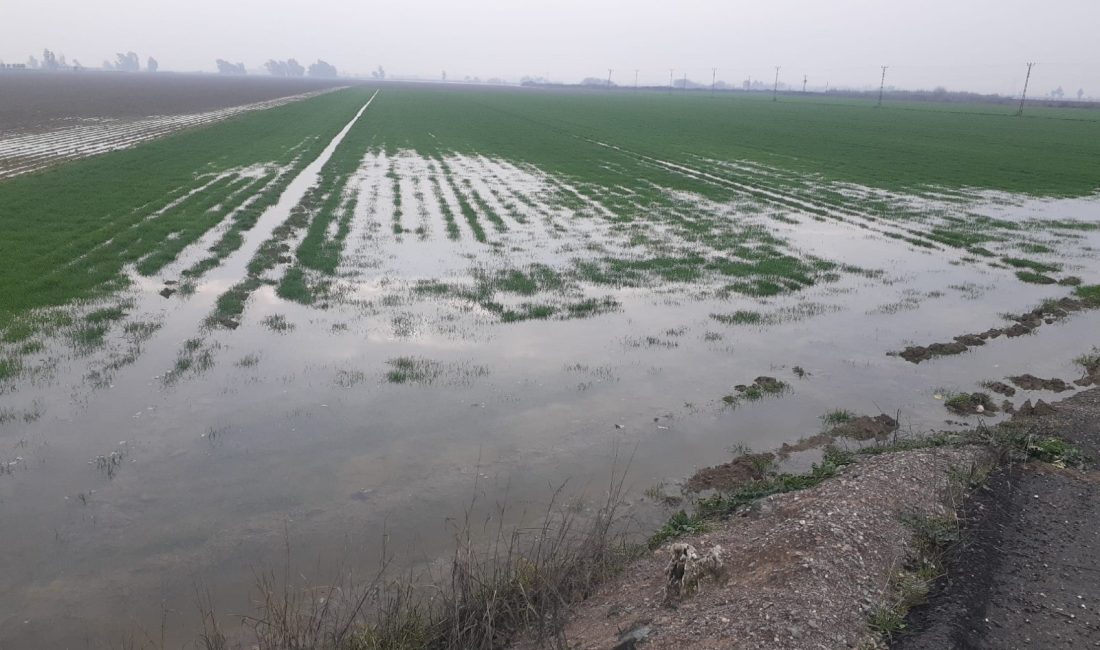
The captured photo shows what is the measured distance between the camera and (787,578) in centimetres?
611

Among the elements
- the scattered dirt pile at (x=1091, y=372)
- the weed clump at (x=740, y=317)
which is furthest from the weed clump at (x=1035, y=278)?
the weed clump at (x=740, y=317)

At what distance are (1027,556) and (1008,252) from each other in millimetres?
17125

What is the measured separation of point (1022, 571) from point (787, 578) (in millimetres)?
2311

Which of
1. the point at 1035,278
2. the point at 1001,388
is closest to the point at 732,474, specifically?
the point at 1001,388

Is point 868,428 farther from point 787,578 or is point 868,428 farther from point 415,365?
point 415,365

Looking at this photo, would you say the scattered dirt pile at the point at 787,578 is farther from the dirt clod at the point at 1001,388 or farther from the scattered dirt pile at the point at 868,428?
the dirt clod at the point at 1001,388

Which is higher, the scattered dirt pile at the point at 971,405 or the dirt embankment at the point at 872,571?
the dirt embankment at the point at 872,571

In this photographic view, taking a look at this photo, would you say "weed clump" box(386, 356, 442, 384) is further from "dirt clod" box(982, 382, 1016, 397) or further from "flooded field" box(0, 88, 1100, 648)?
"dirt clod" box(982, 382, 1016, 397)

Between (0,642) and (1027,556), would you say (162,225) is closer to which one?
(0,642)

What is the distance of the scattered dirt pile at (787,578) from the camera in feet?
18.4

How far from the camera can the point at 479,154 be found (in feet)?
143

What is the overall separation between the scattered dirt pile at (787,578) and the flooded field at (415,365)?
57.8 inches

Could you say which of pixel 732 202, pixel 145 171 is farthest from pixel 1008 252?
pixel 145 171

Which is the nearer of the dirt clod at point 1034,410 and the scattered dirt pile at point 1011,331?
the dirt clod at point 1034,410
